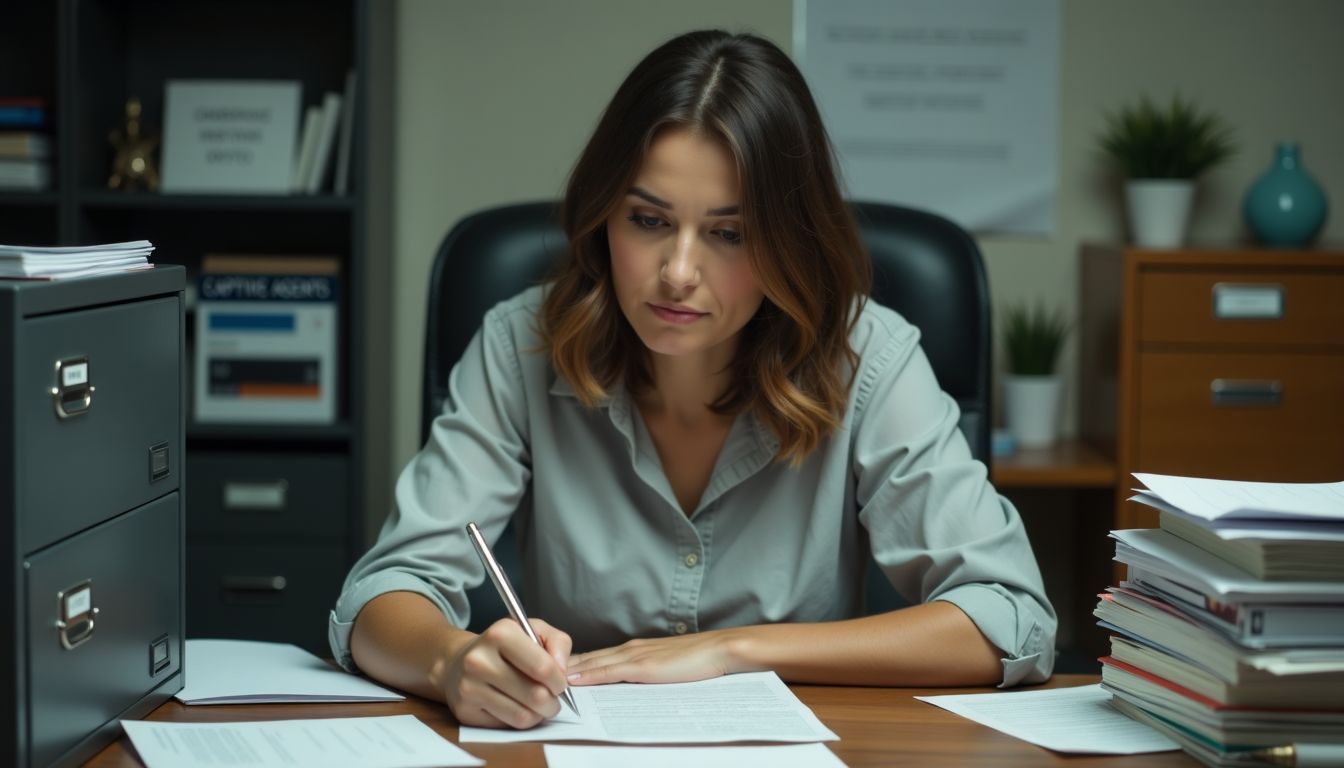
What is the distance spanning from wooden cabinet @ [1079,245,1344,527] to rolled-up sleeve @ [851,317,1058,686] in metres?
1.16

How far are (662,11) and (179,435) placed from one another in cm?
203

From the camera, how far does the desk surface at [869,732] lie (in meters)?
0.98

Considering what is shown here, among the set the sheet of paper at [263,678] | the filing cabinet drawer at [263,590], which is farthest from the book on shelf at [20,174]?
the sheet of paper at [263,678]

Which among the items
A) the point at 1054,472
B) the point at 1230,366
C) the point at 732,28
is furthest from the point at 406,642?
the point at 732,28

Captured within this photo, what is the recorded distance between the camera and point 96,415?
0.96m

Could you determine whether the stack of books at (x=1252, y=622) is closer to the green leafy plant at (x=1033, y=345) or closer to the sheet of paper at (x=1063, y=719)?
the sheet of paper at (x=1063, y=719)

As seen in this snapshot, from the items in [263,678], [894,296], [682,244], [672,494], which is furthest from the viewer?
[894,296]

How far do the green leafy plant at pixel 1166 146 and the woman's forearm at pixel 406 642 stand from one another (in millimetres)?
2024

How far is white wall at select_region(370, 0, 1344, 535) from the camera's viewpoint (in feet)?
9.53

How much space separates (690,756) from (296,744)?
0.93 feet

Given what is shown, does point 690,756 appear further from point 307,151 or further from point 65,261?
point 307,151

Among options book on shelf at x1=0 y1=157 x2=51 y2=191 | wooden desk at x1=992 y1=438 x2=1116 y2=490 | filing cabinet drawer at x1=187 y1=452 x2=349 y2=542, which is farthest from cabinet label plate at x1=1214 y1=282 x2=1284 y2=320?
book on shelf at x1=0 y1=157 x2=51 y2=191

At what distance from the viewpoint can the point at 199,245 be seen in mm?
2965

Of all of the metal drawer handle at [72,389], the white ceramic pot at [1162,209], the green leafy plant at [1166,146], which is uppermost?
the green leafy plant at [1166,146]
